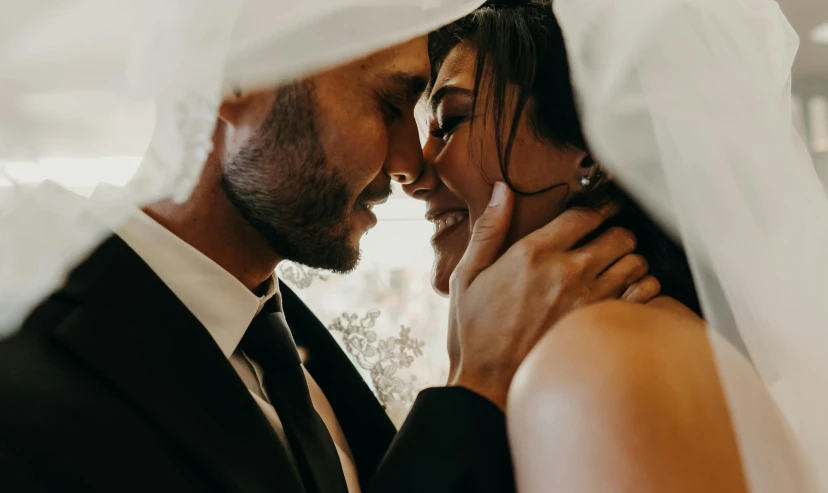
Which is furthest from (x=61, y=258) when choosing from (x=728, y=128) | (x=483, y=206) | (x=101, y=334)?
(x=728, y=128)

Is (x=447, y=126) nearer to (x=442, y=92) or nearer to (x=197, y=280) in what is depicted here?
(x=442, y=92)

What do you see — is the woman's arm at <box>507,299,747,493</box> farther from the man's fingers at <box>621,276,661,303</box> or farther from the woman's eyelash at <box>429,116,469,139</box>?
the woman's eyelash at <box>429,116,469,139</box>

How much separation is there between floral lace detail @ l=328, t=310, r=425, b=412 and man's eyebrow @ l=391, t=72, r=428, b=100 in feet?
1.73

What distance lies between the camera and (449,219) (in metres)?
1.08

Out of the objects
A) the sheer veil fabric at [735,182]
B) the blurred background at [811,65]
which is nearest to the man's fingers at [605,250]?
the sheer veil fabric at [735,182]

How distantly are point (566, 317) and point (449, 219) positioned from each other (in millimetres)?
340

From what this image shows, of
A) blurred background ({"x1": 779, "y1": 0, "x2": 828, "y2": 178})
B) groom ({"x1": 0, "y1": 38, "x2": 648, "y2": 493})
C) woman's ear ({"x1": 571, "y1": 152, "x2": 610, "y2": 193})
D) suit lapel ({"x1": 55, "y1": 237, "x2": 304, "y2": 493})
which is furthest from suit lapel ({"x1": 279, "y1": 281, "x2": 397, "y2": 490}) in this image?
blurred background ({"x1": 779, "y1": 0, "x2": 828, "y2": 178})

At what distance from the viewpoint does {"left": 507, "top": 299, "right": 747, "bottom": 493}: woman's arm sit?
2.06 ft

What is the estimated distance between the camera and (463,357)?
0.87 m

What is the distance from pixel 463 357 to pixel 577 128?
13.3 inches

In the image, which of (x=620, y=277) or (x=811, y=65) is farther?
(x=811, y=65)

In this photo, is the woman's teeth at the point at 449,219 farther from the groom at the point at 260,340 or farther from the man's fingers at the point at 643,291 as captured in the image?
the man's fingers at the point at 643,291

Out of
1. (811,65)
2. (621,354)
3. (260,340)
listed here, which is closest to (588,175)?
(621,354)

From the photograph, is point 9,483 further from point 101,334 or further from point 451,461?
point 451,461
